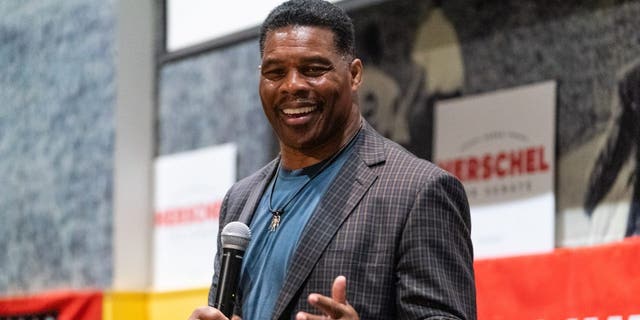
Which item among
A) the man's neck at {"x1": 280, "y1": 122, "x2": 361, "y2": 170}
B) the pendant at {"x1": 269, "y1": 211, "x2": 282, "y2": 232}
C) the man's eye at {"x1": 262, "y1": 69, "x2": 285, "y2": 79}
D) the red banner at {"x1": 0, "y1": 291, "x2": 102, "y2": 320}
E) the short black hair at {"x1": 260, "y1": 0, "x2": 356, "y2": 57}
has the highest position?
the short black hair at {"x1": 260, "y1": 0, "x2": 356, "y2": 57}

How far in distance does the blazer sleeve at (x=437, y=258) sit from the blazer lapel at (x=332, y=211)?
13 cm

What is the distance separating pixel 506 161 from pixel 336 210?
2.24 meters

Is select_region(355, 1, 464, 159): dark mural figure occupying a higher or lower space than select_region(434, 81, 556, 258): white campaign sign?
higher

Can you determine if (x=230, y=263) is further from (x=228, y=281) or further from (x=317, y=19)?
(x=317, y=19)

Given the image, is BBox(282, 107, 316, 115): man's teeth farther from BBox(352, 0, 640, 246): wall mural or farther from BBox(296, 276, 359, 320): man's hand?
BBox(352, 0, 640, 246): wall mural

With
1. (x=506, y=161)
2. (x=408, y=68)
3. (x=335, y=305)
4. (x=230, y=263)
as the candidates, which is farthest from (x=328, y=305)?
(x=408, y=68)

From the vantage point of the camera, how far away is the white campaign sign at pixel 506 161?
12.5 feet

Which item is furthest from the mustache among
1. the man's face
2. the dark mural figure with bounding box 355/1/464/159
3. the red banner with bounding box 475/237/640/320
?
the dark mural figure with bounding box 355/1/464/159

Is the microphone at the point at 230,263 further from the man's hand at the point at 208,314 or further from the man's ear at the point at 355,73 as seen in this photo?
the man's ear at the point at 355,73

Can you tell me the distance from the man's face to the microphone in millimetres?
206

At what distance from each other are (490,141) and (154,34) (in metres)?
2.25

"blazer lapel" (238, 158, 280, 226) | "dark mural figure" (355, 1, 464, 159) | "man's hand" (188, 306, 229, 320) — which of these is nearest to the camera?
"man's hand" (188, 306, 229, 320)

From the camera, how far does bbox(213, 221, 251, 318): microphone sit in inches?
70.7

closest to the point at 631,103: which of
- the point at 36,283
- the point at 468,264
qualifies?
the point at 468,264
